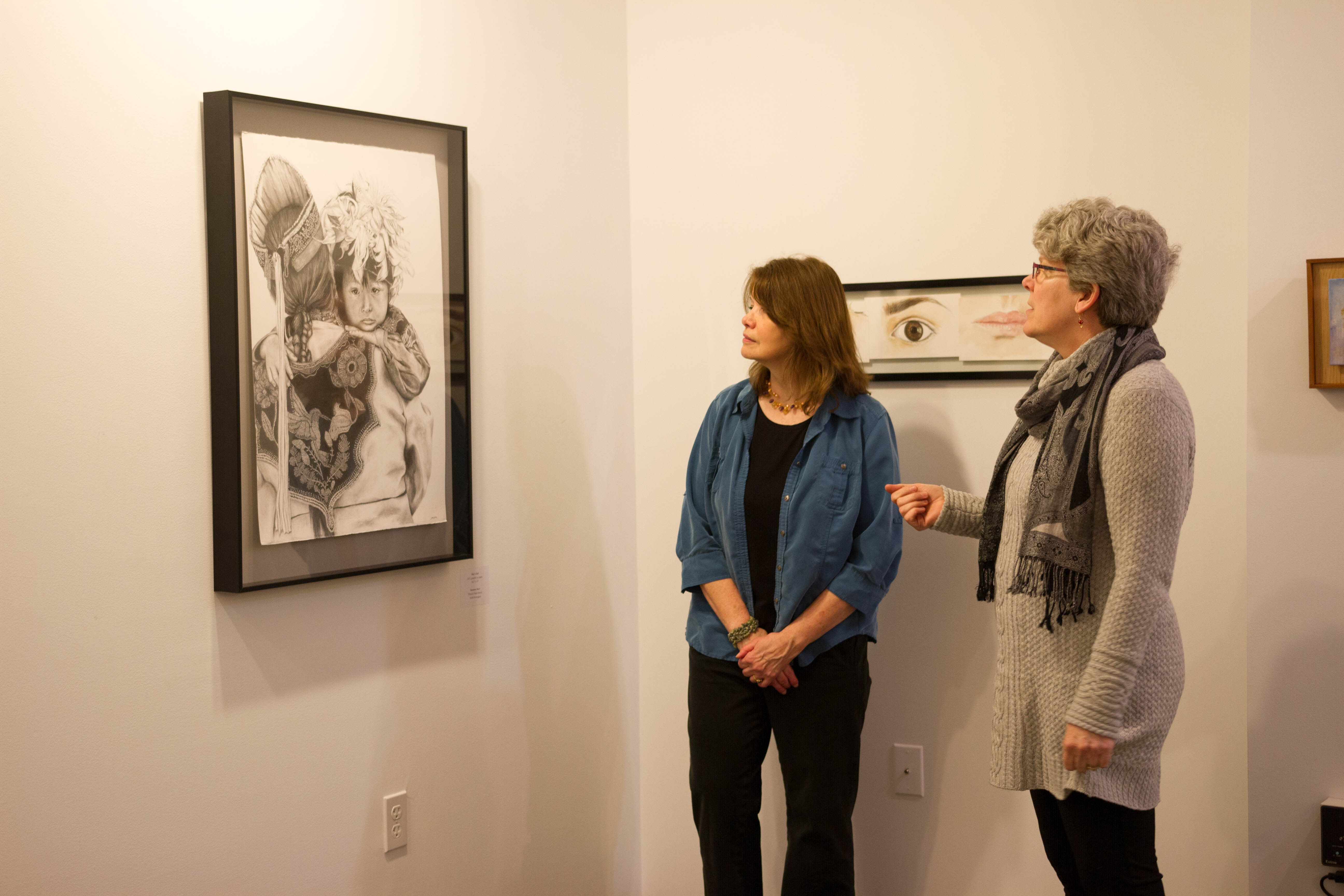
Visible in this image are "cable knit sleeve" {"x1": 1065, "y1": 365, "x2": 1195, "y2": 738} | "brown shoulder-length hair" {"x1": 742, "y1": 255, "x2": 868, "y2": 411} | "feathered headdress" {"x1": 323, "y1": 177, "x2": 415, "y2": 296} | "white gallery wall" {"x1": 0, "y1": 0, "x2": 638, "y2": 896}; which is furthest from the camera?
"brown shoulder-length hair" {"x1": 742, "y1": 255, "x2": 868, "y2": 411}

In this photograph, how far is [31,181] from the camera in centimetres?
162

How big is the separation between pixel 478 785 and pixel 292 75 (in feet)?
5.45

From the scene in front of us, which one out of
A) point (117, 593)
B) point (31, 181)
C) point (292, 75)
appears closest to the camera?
point (31, 181)

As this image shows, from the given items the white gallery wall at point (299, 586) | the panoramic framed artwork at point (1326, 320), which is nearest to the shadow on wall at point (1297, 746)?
the panoramic framed artwork at point (1326, 320)

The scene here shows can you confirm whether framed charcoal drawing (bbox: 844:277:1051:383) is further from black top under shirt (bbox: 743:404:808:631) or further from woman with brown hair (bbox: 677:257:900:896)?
black top under shirt (bbox: 743:404:808:631)

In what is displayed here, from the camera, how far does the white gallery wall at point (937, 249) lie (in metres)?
2.18

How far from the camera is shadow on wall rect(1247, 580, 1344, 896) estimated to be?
2031 mm

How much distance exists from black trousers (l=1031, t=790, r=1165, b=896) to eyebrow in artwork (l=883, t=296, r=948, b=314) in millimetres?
1258

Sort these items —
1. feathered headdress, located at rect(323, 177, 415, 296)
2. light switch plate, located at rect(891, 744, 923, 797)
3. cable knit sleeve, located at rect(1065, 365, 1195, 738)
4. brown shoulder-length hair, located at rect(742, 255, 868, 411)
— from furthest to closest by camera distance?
light switch plate, located at rect(891, 744, 923, 797), brown shoulder-length hair, located at rect(742, 255, 868, 411), feathered headdress, located at rect(323, 177, 415, 296), cable knit sleeve, located at rect(1065, 365, 1195, 738)

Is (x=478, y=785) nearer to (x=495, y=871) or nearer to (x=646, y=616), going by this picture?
(x=495, y=871)

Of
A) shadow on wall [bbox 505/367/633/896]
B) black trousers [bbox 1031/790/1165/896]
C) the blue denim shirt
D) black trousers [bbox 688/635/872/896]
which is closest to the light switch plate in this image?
black trousers [bbox 688/635/872/896]

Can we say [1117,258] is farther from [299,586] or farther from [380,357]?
[299,586]

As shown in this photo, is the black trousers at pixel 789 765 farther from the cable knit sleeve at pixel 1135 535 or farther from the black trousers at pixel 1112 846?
the cable knit sleeve at pixel 1135 535

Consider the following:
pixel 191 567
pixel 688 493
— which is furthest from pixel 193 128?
pixel 688 493
